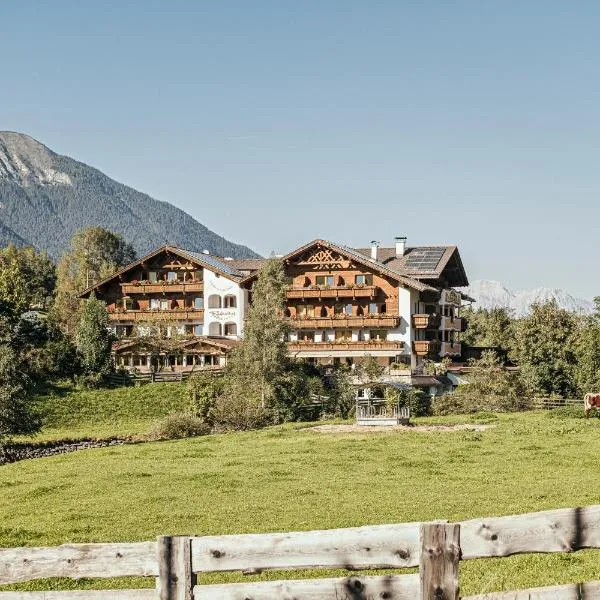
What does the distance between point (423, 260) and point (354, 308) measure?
30.9 feet

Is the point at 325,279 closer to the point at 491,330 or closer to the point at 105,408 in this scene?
the point at 105,408

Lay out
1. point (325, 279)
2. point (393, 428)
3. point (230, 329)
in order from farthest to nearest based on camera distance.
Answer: point (230, 329)
point (325, 279)
point (393, 428)

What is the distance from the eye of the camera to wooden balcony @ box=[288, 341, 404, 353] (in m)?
69.9

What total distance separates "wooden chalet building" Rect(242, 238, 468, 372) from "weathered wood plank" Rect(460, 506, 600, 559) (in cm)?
6063

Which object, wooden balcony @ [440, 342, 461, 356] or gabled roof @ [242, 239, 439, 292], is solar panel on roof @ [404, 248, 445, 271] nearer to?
gabled roof @ [242, 239, 439, 292]

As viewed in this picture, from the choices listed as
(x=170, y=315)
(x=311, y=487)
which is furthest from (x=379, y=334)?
(x=311, y=487)

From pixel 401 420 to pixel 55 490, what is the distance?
21636mm

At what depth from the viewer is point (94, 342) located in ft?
211

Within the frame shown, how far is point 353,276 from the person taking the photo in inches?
2827

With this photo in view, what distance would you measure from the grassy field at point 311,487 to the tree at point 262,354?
1242 centimetres

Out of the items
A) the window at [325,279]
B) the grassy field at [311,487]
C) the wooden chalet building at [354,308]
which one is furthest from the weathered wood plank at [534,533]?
the window at [325,279]

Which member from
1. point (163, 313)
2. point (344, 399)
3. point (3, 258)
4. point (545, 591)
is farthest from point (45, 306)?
point (545, 591)

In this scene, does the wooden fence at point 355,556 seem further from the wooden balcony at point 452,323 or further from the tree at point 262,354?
the wooden balcony at point 452,323

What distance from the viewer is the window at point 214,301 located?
7644 cm
